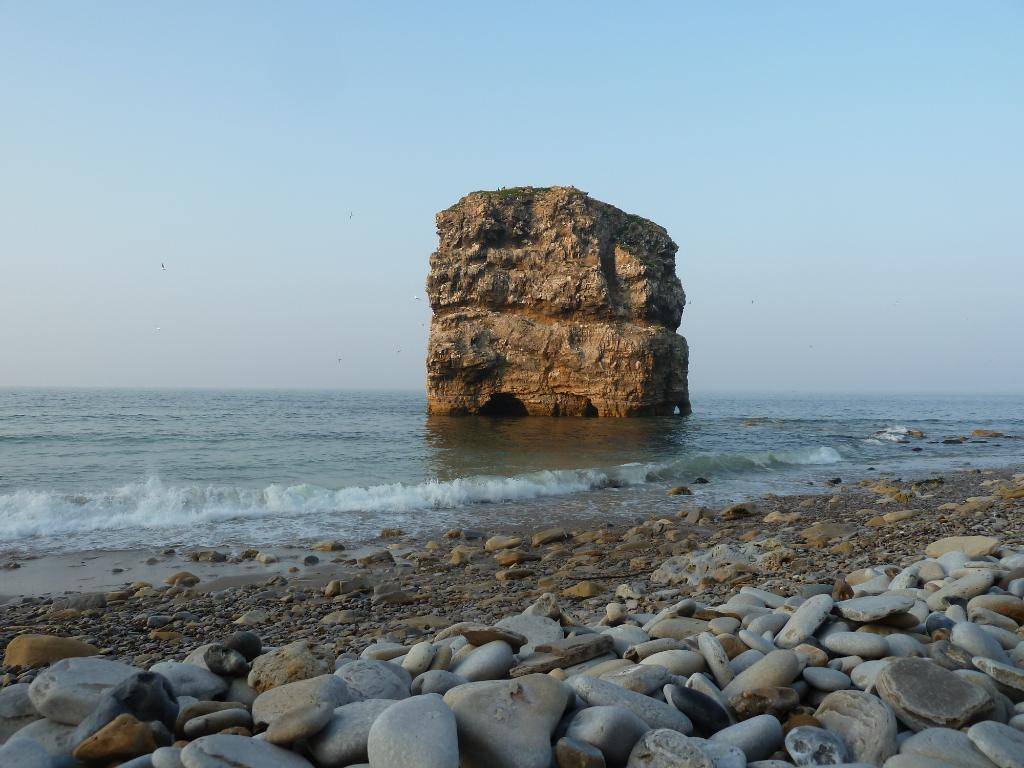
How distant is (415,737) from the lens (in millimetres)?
2270

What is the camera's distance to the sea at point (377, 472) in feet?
34.6

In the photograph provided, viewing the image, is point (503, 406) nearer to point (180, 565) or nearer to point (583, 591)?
point (180, 565)

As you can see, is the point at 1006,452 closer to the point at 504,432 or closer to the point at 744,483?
the point at 744,483

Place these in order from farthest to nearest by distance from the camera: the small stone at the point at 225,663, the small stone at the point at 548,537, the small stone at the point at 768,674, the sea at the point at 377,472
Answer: the sea at the point at 377,472 → the small stone at the point at 548,537 → the small stone at the point at 225,663 → the small stone at the point at 768,674

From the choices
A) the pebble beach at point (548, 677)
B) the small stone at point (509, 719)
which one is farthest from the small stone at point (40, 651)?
the small stone at point (509, 719)

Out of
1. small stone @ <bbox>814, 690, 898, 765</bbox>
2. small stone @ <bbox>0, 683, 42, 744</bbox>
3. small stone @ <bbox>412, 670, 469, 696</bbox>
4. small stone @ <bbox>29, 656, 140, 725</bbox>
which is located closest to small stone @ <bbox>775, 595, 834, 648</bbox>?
small stone @ <bbox>814, 690, 898, 765</bbox>

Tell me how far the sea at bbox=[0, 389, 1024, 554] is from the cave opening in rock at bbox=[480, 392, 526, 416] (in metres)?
Answer: 5.31

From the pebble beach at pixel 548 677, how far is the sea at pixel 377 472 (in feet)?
13.4

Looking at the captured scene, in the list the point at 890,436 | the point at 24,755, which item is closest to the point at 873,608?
the point at 24,755

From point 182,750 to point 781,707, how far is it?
8.21 feet

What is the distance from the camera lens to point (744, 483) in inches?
623

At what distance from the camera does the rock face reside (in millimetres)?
34812

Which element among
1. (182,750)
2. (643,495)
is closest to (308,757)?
(182,750)

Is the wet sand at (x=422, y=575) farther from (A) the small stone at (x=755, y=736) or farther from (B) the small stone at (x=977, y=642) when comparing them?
(A) the small stone at (x=755, y=736)
